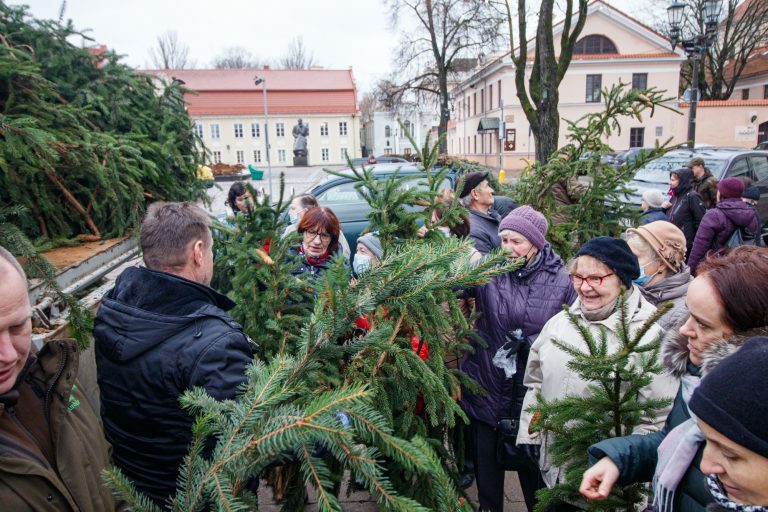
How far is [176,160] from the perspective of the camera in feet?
18.3

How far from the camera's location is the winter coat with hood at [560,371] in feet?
7.43

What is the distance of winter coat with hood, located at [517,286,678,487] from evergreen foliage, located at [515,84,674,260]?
2.04 meters

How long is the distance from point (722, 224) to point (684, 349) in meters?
4.52

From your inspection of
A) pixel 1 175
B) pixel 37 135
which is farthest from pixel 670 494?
pixel 1 175

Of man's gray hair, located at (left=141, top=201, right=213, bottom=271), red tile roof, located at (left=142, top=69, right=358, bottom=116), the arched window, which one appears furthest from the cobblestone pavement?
red tile roof, located at (left=142, top=69, right=358, bottom=116)

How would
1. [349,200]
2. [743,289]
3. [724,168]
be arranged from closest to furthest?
1. [743,289]
2. [349,200]
3. [724,168]

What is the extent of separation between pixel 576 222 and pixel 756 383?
3.58 m

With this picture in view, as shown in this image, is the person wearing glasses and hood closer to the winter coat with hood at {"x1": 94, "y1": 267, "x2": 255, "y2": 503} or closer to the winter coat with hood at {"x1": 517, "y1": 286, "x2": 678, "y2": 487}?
the winter coat with hood at {"x1": 517, "y1": 286, "x2": 678, "y2": 487}

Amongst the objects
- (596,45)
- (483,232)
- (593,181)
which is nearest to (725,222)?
(593,181)

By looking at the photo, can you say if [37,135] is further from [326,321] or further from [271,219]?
[326,321]

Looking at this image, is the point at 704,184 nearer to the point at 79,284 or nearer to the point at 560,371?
the point at 560,371

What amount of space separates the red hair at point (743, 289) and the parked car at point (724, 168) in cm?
952

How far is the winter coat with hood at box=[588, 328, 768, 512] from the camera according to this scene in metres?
1.53

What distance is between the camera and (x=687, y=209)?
650 centimetres
